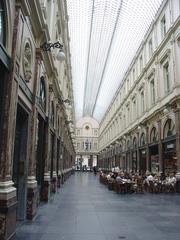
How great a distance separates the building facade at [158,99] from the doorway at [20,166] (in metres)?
10.4

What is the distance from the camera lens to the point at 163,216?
773 cm

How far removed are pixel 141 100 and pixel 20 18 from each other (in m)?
19.6

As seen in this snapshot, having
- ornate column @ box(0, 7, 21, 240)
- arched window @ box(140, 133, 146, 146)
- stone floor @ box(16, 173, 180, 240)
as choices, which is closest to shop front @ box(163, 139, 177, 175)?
arched window @ box(140, 133, 146, 146)

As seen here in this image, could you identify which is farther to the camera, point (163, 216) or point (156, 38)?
point (156, 38)

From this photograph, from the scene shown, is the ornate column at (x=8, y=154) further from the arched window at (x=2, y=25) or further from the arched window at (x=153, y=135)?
the arched window at (x=153, y=135)

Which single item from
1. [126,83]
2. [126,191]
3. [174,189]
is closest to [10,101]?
[126,191]

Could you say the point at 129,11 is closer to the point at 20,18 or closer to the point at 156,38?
the point at 156,38

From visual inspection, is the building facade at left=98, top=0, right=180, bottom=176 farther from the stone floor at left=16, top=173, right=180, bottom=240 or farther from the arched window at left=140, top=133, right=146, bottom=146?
the stone floor at left=16, top=173, right=180, bottom=240

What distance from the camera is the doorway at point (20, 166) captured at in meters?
6.90

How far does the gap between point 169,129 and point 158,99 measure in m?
2.94

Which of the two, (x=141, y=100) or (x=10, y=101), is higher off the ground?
(x=141, y=100)

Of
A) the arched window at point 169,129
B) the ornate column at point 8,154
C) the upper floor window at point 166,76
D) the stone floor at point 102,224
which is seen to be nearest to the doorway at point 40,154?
the stone floor at point 102,224

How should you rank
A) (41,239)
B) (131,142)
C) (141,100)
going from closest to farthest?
(41,239) → (141,100) → (131,142)

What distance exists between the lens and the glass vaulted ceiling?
1888 centimetres
